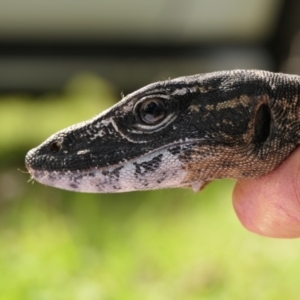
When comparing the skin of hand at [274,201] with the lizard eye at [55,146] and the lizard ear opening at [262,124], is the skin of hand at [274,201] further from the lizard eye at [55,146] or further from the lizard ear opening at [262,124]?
the lizard eye at [55,146]

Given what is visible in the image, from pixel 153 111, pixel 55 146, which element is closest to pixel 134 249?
pixel 55 146

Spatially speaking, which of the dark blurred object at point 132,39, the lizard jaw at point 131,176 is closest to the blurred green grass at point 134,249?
the lizard jaw at point 131,176

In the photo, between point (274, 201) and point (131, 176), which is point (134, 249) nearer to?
point (274, 201)

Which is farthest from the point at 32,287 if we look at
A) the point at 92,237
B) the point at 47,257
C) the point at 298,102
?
the point at 298,102

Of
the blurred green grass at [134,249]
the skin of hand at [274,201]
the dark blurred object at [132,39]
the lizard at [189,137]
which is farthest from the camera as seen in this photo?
the dark blurred object at [132,39]

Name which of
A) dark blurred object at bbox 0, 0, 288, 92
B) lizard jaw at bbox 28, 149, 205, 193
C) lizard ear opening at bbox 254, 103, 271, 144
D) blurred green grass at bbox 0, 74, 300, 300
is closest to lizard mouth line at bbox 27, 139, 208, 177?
lizard jaw at bbox 28, 149, 205, 193

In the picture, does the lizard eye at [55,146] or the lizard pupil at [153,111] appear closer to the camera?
the lizard pupil at [153,111]

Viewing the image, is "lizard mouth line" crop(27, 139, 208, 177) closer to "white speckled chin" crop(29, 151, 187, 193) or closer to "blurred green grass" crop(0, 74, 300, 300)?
"white speckled chin" crop(29, 151, 187, 193)
